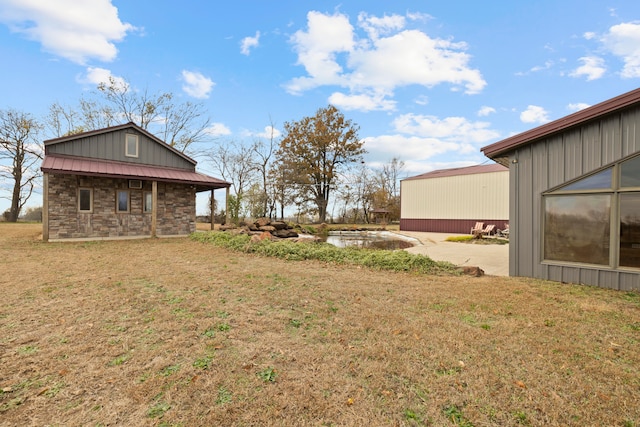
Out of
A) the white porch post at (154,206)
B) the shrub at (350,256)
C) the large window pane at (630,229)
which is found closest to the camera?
the large window pane at (630,229)

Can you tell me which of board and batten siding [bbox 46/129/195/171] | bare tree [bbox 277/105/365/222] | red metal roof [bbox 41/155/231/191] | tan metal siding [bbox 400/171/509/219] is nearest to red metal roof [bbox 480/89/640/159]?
red metal roof [bbox 41/155/231/191]

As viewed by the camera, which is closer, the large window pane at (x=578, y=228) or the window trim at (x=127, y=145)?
the large window pane at (x=578, y=228)

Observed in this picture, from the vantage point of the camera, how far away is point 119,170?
38.3 feet

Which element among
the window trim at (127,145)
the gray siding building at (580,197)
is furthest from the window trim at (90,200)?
the gray siding building at (580,197)

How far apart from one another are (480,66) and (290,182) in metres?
17.8

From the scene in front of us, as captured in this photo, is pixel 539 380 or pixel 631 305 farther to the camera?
pixel 631 305

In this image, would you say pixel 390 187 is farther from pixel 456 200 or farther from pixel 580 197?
pixel 580 197

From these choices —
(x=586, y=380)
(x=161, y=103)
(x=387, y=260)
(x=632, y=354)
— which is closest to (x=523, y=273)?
(x=387, y=260)

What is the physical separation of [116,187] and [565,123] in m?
14.8

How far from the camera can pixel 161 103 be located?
2434 cm

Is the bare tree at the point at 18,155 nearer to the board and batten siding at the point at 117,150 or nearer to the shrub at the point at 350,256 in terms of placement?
the board and batten siding at the point at 117,150

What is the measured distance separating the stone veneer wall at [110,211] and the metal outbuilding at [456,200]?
49.6 ft

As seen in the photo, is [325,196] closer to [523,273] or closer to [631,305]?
[523,273]

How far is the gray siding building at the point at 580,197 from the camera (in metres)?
4.84
